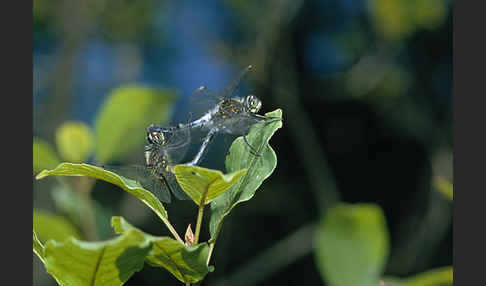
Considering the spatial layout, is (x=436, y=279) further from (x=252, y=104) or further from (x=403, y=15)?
(x=403, y=15)

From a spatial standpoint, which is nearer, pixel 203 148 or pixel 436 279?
pixel 203 148

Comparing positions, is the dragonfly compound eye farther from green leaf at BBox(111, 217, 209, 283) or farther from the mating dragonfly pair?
green leaf at BBox(111, 217, 209, 283)

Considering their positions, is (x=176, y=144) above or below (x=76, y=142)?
above

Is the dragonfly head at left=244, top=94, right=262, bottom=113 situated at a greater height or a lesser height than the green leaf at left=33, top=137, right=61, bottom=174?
greater

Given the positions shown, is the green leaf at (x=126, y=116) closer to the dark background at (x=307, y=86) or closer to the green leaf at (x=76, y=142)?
the green leaf at (x=76, y=142)

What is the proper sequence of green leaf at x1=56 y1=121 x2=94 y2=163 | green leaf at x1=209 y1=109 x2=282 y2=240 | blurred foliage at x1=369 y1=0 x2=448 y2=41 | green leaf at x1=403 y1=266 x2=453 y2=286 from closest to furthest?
1. green leaf at x1=209 y1=109 x2=282 y2=240
2. green leaf at x1=403 y1=266 x2=453 y2=286
3. green leaf at x1=56 y1=121 x2=94 y2=163
4. blurred foliage at x1=369 y1=0 x2=448 y2=41

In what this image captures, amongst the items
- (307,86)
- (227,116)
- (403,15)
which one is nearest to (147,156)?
(227,116)

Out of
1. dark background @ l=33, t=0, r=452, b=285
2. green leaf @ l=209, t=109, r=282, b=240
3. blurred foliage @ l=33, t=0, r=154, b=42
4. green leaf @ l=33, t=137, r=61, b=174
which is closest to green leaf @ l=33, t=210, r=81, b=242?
green leaf @ l=33, t=137, r=61, b=174

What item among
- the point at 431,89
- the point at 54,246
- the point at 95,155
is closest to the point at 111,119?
the point at 95,155
